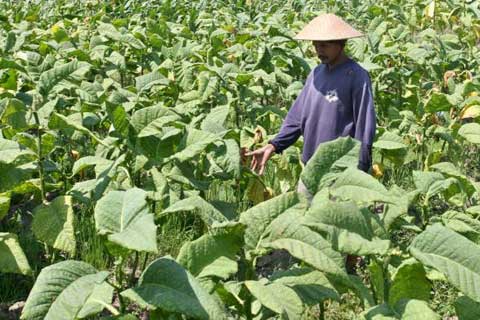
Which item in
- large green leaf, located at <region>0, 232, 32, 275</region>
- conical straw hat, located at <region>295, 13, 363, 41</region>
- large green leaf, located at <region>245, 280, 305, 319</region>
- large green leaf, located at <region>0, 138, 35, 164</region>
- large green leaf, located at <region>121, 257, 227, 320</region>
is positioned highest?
conical straw hat, located at <region>295, 13, 363, 41</region>

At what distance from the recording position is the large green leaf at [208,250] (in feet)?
6.74

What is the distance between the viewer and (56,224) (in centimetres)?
272

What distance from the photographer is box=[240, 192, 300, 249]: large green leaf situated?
6.70 feet

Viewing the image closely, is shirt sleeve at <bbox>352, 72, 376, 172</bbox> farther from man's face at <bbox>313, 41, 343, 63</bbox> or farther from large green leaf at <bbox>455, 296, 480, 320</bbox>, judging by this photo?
large green leaf at <bbox>455, 296, 480, 320</bbox>

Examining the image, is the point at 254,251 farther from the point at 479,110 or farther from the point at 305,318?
the point at 479,110

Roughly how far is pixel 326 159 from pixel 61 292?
89cm

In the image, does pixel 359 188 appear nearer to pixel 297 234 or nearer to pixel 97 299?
pixel 297 234

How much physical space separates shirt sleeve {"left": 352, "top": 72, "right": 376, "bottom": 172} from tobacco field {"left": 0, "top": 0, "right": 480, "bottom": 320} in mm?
357

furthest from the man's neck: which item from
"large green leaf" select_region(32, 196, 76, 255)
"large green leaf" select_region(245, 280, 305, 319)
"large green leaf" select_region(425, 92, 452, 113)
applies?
"large green leaf" select_region(245, 280, 305, 319)

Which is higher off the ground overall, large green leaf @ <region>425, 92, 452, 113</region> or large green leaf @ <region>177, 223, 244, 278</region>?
large green leaf @ <region>177, 223, 244, 278</region>

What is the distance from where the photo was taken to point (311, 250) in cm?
192

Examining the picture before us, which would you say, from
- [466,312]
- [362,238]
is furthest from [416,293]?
[362,238]

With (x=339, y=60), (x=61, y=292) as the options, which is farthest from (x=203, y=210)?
(x=339, y=60)

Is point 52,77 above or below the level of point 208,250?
above
